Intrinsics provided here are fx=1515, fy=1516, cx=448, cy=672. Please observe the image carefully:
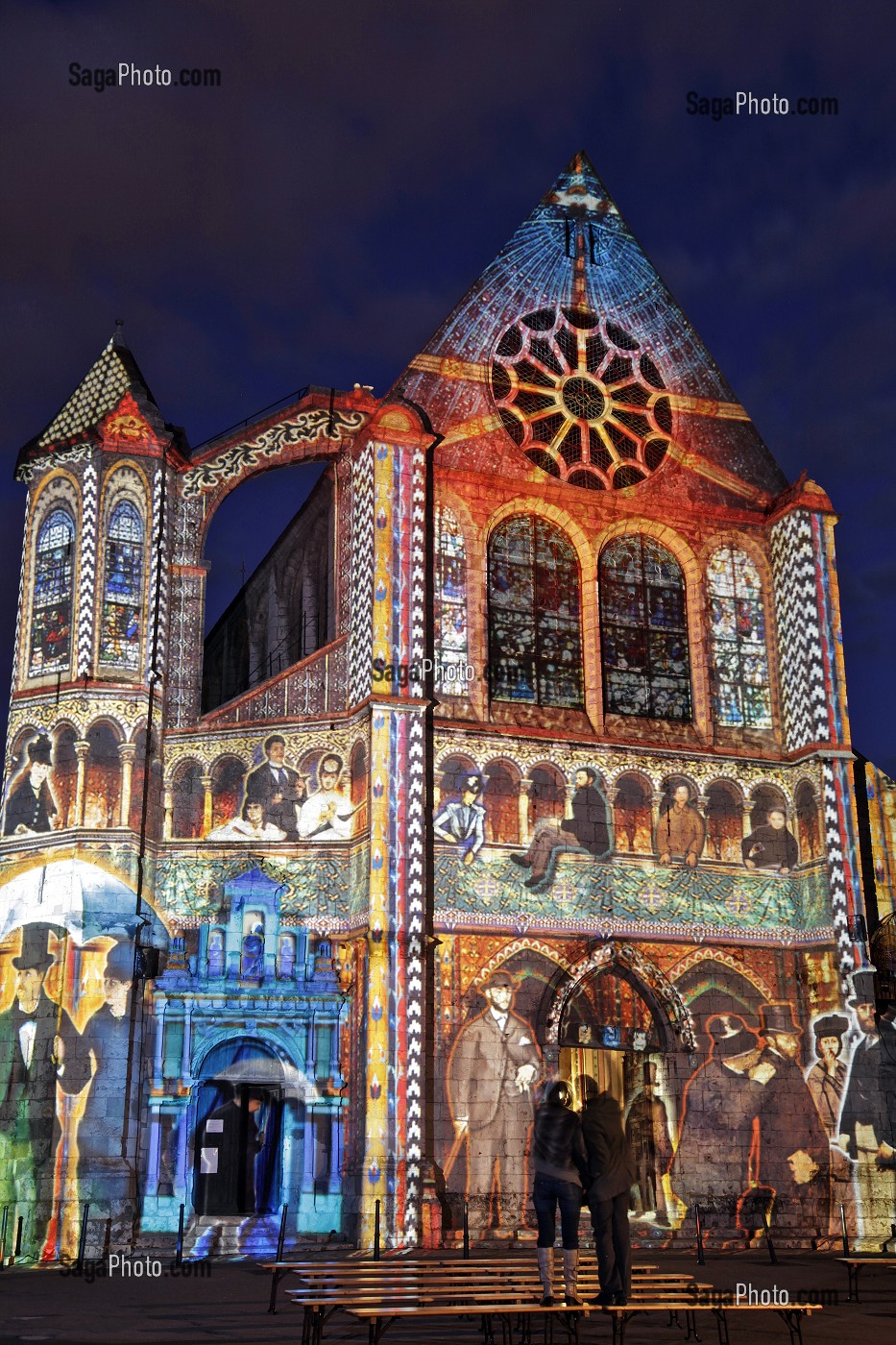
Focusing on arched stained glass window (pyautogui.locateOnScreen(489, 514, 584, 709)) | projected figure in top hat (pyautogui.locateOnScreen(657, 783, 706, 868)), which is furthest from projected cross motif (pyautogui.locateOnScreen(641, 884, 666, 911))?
arched stained glass window (pyautogui.locateOnScreen(489, 514, 584, 709))

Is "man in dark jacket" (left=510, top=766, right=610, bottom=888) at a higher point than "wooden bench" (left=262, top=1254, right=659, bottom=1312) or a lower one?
higher

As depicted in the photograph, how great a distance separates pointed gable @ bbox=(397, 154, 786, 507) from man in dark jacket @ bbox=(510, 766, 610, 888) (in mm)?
6071

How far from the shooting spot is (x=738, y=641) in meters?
28.7

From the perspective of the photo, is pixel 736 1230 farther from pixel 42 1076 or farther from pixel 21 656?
pixel 21 656

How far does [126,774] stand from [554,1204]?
1399 centimetres

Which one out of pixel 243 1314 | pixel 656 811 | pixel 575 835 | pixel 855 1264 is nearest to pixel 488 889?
pixel 575 835

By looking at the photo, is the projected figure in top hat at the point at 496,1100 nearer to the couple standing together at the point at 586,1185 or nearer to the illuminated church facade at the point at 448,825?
the illuminated church facade at the point at 448,825

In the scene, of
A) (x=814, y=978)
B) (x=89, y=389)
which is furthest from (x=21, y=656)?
→ (x=814, y=978)

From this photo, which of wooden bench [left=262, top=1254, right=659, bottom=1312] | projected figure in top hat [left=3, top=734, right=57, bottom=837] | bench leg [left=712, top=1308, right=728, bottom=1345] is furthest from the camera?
projected figure in top hat [left=3, top=734, right=57, bottom=837]

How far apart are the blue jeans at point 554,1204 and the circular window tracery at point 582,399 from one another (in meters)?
18.0

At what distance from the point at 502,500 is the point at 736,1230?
13139mm

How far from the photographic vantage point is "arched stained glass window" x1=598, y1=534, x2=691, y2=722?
27703 mm

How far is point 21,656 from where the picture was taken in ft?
83.8

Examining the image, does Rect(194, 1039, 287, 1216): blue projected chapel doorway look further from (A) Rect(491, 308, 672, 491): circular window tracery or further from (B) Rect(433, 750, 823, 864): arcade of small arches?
(A) Rect(491, 308, 672, 491): circular window tracery
